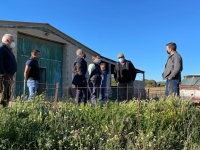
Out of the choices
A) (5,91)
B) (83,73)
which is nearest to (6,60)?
(5,91)

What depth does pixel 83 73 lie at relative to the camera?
7.53 m

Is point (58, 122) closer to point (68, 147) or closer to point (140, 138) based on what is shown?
point (68, 147)

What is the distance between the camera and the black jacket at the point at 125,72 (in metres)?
8.00

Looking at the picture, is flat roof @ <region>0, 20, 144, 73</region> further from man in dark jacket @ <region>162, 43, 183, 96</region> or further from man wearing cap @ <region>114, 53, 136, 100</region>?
man in dark jacket @ <region>162, 43, 183, 96</region>

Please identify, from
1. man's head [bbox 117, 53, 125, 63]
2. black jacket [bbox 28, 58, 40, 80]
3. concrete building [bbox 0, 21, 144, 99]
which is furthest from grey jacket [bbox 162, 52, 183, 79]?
concrete building [bbox 0, 21, 144, 99]

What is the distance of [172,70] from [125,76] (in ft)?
5.91

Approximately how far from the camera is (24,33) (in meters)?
13.3

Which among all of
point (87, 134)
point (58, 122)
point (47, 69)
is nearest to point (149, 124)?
point (87, 134)

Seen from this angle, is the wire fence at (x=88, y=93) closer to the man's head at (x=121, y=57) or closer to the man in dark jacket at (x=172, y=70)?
the man in dark jacket at (x=172, y=70)

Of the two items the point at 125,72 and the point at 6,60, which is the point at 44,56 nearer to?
the point at 125,72

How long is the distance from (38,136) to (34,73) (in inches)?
139

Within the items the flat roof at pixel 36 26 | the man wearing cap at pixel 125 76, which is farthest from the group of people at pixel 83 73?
the flat roof at pixel 36 26

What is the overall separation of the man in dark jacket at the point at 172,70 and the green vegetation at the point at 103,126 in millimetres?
972

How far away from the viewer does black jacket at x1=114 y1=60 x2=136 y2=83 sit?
26.2ft
